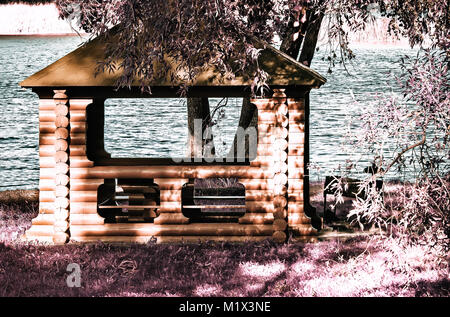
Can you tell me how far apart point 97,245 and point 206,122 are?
672cm

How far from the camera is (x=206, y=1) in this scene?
943 centimetres

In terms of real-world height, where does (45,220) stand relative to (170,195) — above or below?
below

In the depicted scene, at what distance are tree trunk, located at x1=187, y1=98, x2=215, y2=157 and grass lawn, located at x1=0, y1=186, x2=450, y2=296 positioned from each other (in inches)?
237

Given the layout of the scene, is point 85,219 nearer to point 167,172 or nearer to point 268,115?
point 167,172

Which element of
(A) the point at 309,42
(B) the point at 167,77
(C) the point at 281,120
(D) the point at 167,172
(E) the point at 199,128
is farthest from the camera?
(E) the point at 199,128

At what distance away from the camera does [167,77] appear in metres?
11.0

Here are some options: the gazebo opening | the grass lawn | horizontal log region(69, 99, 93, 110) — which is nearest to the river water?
the gazebo opening

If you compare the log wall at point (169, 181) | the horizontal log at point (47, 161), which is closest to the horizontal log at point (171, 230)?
the log wall at point (169, 181)

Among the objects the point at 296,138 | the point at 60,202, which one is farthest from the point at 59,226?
the point at 296,138

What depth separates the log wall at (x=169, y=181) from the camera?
37.0 ft

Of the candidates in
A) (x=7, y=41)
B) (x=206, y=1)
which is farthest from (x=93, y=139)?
(x=7, y=41)

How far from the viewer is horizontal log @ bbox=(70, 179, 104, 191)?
37.5ft

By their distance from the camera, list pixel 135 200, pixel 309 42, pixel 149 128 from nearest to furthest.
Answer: pixel 135 200, pixel 309 42, pixel 149 128

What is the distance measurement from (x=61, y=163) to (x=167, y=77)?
238 cm
